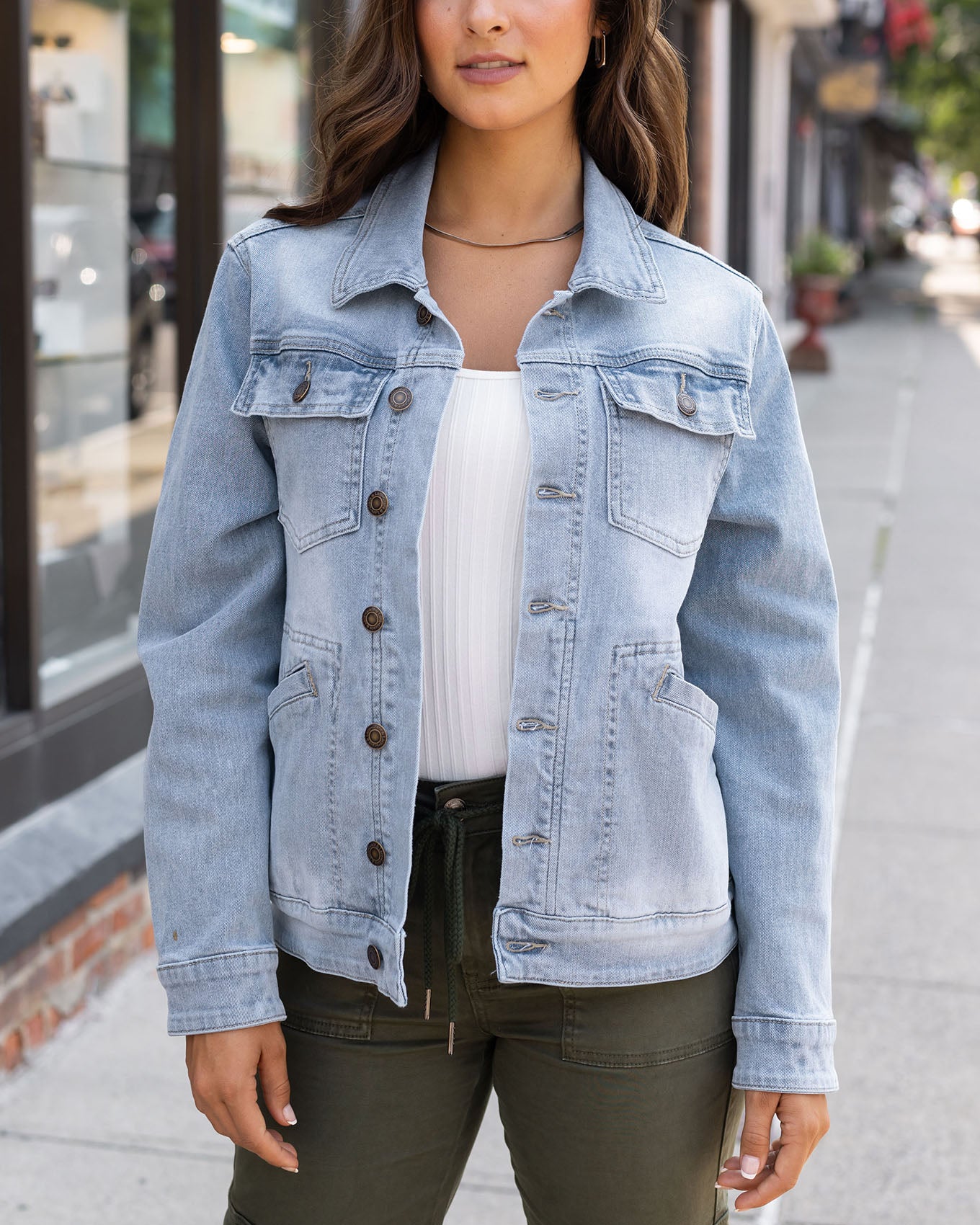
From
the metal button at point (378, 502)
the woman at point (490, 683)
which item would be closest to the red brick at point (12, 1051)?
the woman at point (490, 683)

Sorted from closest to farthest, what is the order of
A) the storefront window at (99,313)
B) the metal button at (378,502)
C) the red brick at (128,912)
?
the metal button at (378,502) < the red brick at (128,912) < the storefront window at (99,313)

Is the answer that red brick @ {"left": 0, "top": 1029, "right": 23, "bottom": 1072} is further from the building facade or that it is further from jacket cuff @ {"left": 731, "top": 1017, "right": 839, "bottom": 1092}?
jacket cuff @ {"left": 731, "top": 1017, "right": 839, "bottom": 1092}

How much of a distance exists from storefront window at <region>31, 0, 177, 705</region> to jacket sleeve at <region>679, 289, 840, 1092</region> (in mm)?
2383

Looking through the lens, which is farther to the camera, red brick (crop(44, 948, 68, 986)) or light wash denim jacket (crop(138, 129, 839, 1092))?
red brick (crop(44, 948, 68, 986))

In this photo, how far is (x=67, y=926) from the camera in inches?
136

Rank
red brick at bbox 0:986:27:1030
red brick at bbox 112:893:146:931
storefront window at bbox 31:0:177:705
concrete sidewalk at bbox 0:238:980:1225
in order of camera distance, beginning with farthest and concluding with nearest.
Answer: storefront window at bbox 31:0:177:705
red brick at bbox 112:893:146:931
red brick at bbox 0:986:27:1030
concrete sidewalk at bbox 0:238:980:1225

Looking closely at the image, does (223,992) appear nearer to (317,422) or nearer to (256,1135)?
(256,1135)

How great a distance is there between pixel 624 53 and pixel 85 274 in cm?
271

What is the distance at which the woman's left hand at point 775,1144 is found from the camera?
5.53 ft

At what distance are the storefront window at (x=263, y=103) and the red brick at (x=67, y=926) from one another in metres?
2.03

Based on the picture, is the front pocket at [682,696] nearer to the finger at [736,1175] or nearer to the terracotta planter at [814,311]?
the finger at [736,1175]

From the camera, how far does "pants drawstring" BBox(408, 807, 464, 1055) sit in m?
1.62

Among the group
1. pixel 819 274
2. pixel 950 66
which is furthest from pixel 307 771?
pixel 950 66

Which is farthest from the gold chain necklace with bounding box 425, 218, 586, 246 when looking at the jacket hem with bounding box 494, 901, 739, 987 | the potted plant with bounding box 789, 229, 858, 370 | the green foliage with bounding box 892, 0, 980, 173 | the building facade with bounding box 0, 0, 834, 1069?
the green foliage with bounding box 892, 0, 980, 173
